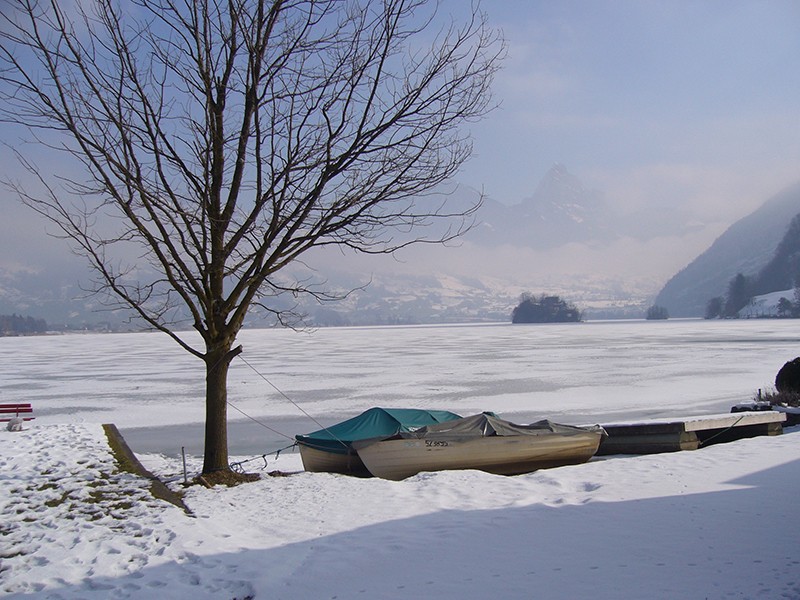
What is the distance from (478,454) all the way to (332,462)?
8.89ft

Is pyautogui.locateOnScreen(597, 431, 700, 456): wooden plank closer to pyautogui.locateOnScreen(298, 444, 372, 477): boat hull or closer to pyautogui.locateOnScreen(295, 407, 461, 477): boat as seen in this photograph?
pyautogui.locateOnScreen(295, 407, 461, 477): boat

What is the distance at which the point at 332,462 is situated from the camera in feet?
43.3

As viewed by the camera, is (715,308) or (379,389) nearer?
(379,389)

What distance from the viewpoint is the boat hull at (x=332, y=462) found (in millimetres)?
13055

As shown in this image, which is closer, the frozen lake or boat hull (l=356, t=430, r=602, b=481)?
boat hull (l=356, t=430, r=602, b=481)

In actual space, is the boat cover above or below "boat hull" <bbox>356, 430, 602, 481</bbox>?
above

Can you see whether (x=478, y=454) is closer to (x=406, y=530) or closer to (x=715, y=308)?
(x=406, y=530)

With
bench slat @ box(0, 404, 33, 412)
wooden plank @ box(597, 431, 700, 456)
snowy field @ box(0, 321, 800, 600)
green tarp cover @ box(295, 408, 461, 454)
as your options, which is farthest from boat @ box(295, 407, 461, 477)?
bench slat @ box(0, 404, 33, 412)

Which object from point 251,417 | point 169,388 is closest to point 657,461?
point 251,417

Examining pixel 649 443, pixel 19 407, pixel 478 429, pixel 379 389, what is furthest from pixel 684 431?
pixel 19 407

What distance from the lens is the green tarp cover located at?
13133 millimetres

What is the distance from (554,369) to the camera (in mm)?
37469

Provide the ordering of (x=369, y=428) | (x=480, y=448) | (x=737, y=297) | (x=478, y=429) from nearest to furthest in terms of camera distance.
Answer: (x=480, y=448), (x=478, y=429), (x=369, y=428), (x=737, y=297)

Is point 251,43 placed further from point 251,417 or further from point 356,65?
point 251,417
